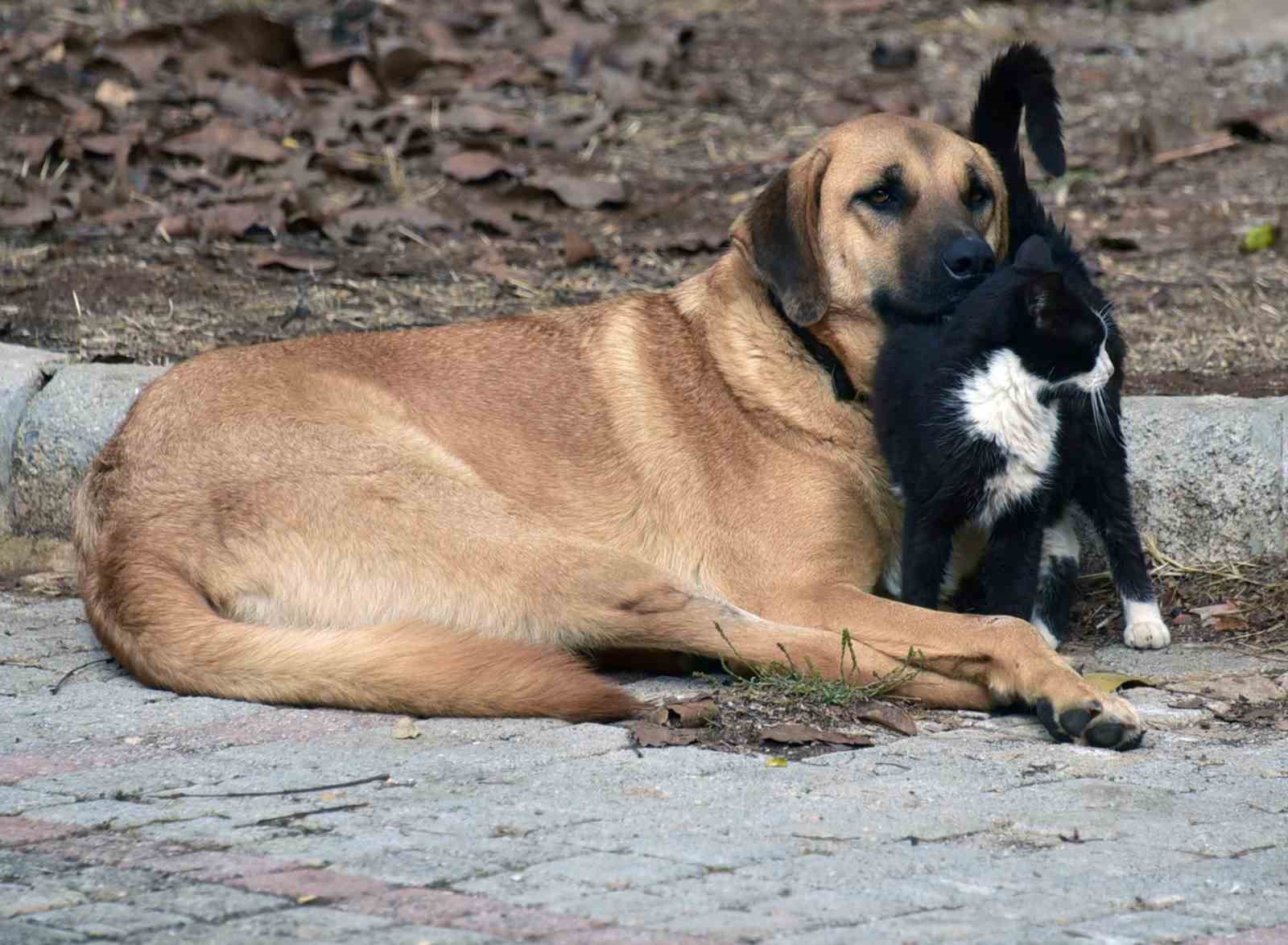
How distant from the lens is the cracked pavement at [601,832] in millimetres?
2471

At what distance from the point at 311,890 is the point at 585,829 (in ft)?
1.68

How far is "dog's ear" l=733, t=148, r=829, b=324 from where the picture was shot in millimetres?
4414

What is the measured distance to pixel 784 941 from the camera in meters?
2.37

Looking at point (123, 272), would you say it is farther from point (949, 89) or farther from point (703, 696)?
point (949, 89)

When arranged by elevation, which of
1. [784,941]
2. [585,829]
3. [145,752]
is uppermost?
[784,941]

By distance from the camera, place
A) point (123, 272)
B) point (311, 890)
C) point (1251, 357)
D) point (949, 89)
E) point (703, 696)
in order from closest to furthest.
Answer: point (311, 890), point (703, 696), point (1251, 357), point (123, 272), point (949, 89)

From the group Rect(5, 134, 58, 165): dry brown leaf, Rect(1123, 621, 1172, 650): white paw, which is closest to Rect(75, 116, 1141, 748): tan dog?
Rect(1123, 621, 1172, 650): white paw

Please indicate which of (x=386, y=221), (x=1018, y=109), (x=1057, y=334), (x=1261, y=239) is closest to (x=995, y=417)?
(x=1057, y=334)

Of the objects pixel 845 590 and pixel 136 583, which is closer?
pixel 136 583

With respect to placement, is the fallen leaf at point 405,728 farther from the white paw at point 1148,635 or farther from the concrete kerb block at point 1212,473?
the concrete kerb block at point 1212,473

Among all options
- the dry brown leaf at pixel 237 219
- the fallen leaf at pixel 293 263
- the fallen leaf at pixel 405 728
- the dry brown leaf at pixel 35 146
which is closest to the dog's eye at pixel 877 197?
the fallen leaf at pixel 405 728

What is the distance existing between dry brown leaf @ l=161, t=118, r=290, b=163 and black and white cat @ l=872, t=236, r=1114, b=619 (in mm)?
4334

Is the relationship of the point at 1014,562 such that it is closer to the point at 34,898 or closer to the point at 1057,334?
the point at 1057,334

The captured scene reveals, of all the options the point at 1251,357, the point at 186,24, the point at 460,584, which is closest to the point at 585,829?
the point at 460,584
